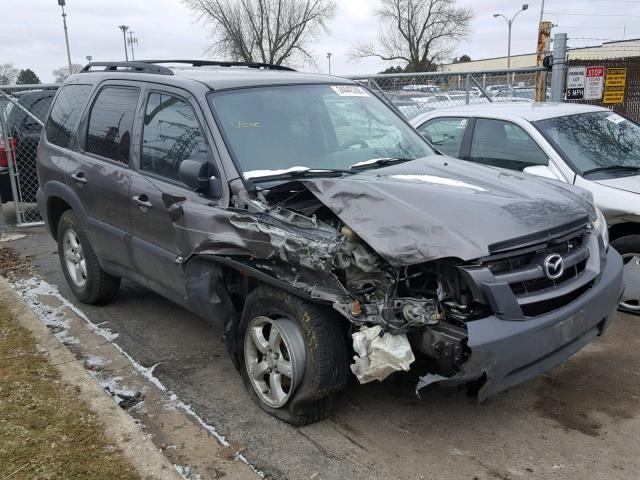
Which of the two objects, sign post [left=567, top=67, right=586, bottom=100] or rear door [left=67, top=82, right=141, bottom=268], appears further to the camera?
sign post [left=567, top=67, right=586, bottom=100]

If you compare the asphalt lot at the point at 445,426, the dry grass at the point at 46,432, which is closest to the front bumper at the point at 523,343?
the asphalt lot at the point at 445,426

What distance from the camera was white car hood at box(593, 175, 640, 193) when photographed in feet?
16.1

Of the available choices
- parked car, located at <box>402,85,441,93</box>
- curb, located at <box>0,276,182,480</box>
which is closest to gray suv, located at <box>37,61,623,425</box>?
curb, located at <box>0,276,182,480</box>

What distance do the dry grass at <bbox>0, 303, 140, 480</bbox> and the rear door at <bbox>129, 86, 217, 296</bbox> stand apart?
0.94 m

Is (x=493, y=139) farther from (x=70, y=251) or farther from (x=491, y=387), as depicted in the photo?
(x=70, y=251)

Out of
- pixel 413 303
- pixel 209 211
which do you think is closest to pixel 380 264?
pixel 413 303

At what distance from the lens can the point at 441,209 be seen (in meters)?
3.09

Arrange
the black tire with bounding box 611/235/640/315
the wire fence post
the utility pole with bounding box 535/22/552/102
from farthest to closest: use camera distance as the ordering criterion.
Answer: the utility pole with bounding box 535/22/552/102, the wire fence post, the black tire with bounding box 611/235/640/315

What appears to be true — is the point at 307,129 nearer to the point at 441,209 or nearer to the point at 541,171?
the point at 441,209

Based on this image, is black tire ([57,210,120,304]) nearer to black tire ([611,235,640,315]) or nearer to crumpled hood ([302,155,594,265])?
crumpled hood ([302,155,594,265])

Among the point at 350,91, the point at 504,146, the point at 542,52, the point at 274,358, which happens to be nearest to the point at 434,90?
the point at 542,52

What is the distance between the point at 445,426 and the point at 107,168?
3.05 m

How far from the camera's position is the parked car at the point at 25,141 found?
8.98 metres

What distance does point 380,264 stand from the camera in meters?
2.98
